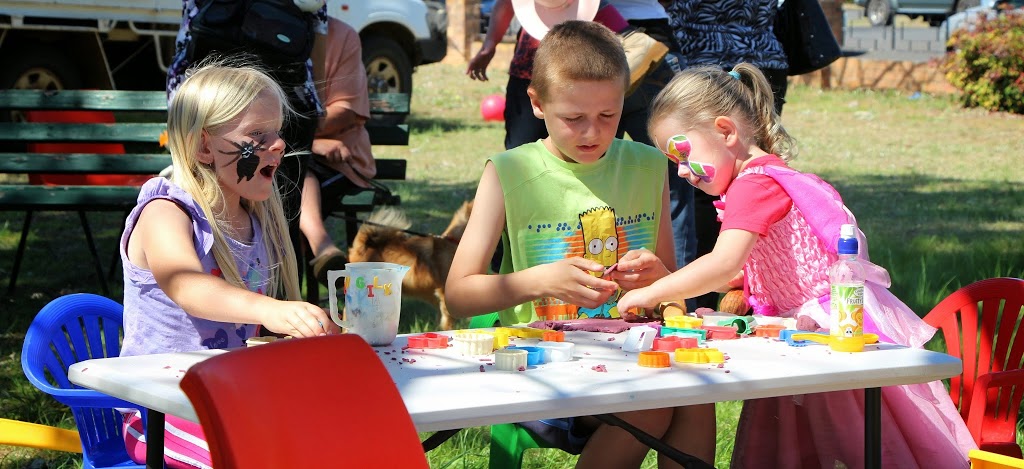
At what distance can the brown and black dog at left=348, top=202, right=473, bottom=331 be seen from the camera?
618 centimetres

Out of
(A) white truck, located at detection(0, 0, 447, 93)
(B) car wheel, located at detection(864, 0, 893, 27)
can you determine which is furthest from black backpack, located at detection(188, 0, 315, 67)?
(B) car wheel, located at detection(864, 0, 893, 27)

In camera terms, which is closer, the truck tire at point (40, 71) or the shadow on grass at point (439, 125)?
the truck tire at point (40, 71)

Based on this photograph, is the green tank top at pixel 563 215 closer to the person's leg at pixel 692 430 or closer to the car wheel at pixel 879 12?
the person's leg at pixel 692 430

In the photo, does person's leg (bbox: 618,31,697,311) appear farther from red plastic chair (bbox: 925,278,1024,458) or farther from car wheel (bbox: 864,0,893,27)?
car wheel (bbox: 864,0,893,27)

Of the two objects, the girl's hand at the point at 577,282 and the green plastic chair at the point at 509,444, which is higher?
the girl's hand at the point at 577,282

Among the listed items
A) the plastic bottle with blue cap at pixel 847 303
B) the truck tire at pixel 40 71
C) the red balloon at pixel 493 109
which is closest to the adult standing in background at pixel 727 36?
the plastic bottle with blue cap at pixel 847 303

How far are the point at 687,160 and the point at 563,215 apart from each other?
0.37 metres

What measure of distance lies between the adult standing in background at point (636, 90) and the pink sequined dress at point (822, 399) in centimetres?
162

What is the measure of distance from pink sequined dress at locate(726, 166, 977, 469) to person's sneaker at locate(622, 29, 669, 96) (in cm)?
154

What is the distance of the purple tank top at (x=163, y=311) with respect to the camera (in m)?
2.80

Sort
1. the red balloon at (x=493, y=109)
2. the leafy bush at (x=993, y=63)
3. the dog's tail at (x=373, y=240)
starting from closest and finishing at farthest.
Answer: the dog's tail at (x=373, y=240)
the leafy bush at (x=993, y=63)
the red balloon at (x=493, y=109)

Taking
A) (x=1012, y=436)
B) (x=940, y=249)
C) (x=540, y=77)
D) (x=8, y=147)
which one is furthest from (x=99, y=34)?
(x=1012, y=436)

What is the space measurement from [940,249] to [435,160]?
5550mm

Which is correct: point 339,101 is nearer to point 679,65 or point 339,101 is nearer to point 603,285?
point 679,65
